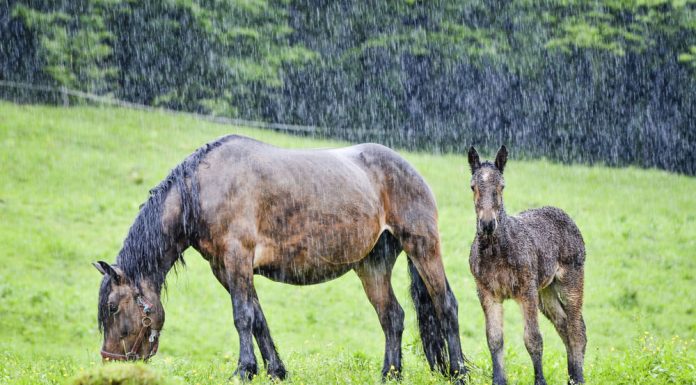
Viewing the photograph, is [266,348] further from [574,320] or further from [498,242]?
[574,320]

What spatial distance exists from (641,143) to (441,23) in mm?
8205

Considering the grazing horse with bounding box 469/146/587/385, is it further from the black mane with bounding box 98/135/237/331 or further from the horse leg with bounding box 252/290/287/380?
the black mane with bounding box 98/135/237/331

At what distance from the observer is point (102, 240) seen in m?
18.5

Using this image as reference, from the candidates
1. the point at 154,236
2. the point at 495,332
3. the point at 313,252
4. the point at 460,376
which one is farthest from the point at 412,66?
the point at 495,332

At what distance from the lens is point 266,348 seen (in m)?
8.48

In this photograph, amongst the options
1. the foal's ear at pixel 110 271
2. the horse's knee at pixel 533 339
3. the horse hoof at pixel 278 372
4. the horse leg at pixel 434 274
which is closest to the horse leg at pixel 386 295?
the horse leg at pixel 434 274

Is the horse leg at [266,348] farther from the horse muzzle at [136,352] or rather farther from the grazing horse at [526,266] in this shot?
the grazing horse at [526,266]

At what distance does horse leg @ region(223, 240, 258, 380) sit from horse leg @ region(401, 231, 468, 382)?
2.09 meters

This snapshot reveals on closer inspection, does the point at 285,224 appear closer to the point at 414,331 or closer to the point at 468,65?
the point at 414,331

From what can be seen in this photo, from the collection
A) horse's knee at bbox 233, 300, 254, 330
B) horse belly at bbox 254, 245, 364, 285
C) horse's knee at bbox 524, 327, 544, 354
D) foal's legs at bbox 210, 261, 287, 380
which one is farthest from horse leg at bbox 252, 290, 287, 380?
horse's knee at bbox 524, 327, 544, 354

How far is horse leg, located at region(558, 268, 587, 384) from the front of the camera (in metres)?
7.94

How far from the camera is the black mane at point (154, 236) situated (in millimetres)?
7762

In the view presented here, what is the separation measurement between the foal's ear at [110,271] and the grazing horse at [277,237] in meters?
0.01

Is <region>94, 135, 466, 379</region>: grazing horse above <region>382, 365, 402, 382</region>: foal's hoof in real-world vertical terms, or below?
above
